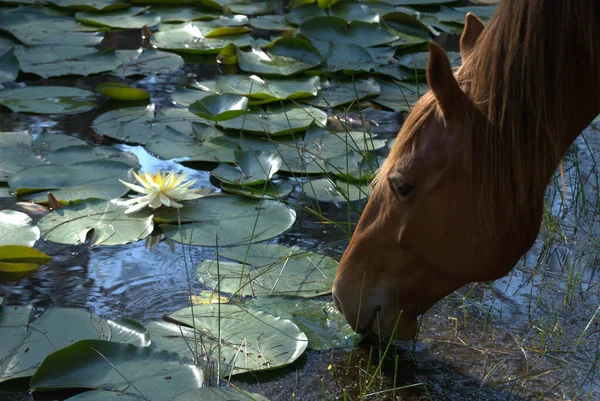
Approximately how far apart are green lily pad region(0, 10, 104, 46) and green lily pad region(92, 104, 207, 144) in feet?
3.22

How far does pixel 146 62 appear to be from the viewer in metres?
4.24

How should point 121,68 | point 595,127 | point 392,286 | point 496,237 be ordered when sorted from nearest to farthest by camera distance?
point 496,237 < point 392,286 < point 595,127 < point 121,68

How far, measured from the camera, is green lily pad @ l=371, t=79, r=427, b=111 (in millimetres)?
3871

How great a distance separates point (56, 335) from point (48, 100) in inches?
74.8

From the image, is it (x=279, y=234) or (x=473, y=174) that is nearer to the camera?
(x=473, y=174)

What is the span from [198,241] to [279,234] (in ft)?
0.93

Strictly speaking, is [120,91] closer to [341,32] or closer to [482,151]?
[341,32]

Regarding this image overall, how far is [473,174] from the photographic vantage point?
1658 millimetres

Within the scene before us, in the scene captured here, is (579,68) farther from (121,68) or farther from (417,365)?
(121,68)

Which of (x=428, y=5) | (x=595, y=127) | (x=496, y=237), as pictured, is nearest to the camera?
(x=496, y=237)

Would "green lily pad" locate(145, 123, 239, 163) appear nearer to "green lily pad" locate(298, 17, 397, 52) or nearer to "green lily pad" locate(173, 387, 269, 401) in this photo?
"green lily pad" locate(298, 17, 397, 52)

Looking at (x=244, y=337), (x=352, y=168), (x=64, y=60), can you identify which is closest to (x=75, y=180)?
(x=352, y=168)

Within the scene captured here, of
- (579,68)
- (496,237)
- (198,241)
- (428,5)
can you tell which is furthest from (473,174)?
(428,5)

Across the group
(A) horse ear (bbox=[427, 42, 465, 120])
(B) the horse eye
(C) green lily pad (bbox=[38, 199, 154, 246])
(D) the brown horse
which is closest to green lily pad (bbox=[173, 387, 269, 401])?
(D) the brown horse
